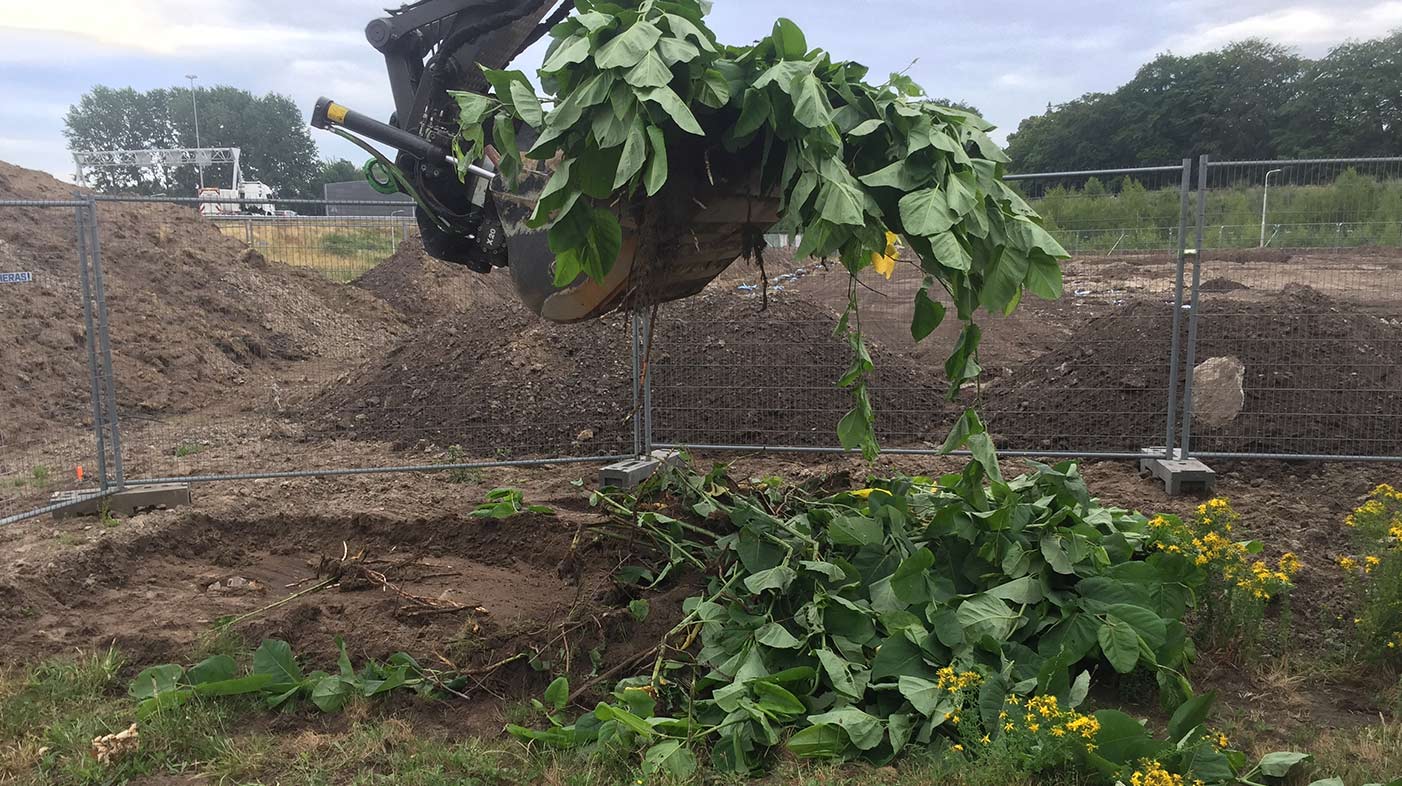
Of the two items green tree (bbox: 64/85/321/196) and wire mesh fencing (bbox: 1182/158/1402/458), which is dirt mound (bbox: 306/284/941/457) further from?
green tree (bbox: 64/85/321/196)

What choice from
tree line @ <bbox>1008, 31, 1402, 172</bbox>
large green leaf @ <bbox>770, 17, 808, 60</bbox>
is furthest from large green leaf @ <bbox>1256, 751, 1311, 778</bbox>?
tree line @ <bbox>1008, 31, 1402, 172</bbox>

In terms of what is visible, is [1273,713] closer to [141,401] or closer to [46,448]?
[46,448]

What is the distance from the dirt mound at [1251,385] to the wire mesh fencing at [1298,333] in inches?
0.5

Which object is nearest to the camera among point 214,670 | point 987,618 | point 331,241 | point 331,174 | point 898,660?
point 898,660

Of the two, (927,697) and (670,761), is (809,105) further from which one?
(670,761)

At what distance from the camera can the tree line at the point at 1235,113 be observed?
165ft

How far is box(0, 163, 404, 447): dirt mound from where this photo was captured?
1067 centimetres

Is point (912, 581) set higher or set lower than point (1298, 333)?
lower

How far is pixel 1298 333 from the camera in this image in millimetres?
7852

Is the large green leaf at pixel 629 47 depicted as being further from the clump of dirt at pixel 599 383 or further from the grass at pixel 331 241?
the grass at pixel 331 241

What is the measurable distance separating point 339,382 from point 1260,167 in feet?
29.9

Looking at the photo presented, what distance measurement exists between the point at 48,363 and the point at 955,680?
11.4m

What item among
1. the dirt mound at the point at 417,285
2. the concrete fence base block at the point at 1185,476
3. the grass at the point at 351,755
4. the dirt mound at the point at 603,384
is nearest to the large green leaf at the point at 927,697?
the grass at the point at 351,755

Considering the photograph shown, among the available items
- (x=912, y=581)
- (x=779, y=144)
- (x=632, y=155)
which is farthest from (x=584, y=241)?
(x=912, y=581)
